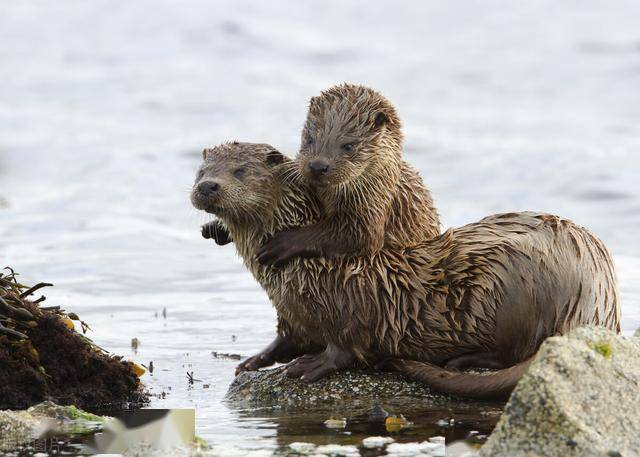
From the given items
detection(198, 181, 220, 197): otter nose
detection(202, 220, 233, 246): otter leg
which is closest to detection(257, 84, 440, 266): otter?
detection(198, 181, 220, 197): otter nose

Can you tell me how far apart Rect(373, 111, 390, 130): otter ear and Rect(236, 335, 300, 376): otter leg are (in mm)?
1597

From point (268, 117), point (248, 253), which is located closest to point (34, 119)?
point (268, 117)

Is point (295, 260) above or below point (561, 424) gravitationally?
above

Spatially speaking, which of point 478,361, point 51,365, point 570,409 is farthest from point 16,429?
point 570,409

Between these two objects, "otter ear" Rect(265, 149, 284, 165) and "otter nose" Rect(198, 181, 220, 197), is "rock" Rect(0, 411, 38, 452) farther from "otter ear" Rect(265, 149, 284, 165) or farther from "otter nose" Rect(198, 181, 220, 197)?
"otter ear" Rect(265, 149, 284, 165)

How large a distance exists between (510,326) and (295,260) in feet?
4.51

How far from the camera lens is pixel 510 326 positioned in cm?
830

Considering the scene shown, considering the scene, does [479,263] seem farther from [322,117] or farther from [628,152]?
[628,152]

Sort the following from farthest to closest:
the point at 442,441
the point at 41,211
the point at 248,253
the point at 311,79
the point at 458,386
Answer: the point at 311,79
the point at 41,211
the point at 248,253
the point at 458,386
the point at 442,441

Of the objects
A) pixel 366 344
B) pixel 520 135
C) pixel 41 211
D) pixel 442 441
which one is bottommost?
pixel 442 441

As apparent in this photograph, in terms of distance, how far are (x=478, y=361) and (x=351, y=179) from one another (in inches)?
54.1

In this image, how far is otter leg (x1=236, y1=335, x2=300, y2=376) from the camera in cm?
913

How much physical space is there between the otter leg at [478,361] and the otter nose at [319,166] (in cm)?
145

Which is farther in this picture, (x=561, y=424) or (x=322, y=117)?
(x=322, y=117)
